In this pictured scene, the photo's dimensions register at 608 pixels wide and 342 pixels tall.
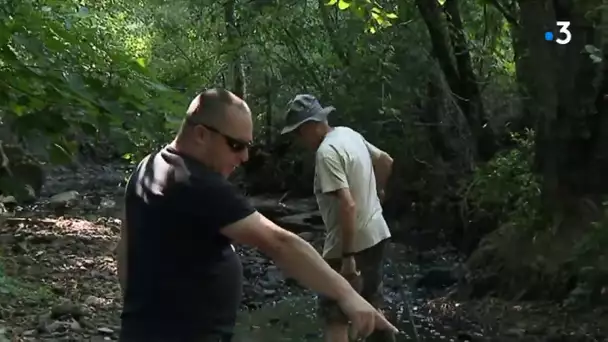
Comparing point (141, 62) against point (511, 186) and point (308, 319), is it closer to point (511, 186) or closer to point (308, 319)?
point (308, 319)

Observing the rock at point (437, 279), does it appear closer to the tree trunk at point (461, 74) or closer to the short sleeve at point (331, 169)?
the tree trunk at point (461, 74)

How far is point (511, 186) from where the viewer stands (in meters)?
9.95

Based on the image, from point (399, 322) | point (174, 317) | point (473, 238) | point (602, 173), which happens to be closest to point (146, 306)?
point (174, 317)

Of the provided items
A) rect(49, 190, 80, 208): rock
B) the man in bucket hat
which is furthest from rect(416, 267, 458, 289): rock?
rect(49, 190, 80, 208): rock

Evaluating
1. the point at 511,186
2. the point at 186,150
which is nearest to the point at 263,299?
the point at 511,186

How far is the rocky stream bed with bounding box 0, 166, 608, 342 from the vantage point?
7.90m

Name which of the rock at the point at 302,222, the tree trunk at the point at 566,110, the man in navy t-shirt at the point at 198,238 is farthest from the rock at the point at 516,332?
the man in navy t-shirt at the point at 198,238

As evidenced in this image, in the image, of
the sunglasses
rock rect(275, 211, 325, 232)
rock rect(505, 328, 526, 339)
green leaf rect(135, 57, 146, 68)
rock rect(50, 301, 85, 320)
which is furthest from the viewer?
rock rect(275, 211, 325, 232)

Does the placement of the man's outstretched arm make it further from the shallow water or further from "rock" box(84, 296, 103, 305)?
"rock" box(84, 296, 103, 305)

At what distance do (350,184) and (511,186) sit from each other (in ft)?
15.4

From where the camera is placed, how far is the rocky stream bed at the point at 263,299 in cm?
790

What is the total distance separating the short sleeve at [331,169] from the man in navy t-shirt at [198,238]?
251cm

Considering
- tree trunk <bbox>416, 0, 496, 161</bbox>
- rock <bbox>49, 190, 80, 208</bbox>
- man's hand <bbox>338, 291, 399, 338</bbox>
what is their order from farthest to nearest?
rock <bbox>49, 190, 80, 208</bbox>, tree trunk <bbox>416, 0, 496, 161</bbox>, man's hand <bbox>338, 291, 399, 338</bbox>

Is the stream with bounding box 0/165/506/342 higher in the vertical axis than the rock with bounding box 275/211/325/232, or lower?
lower
